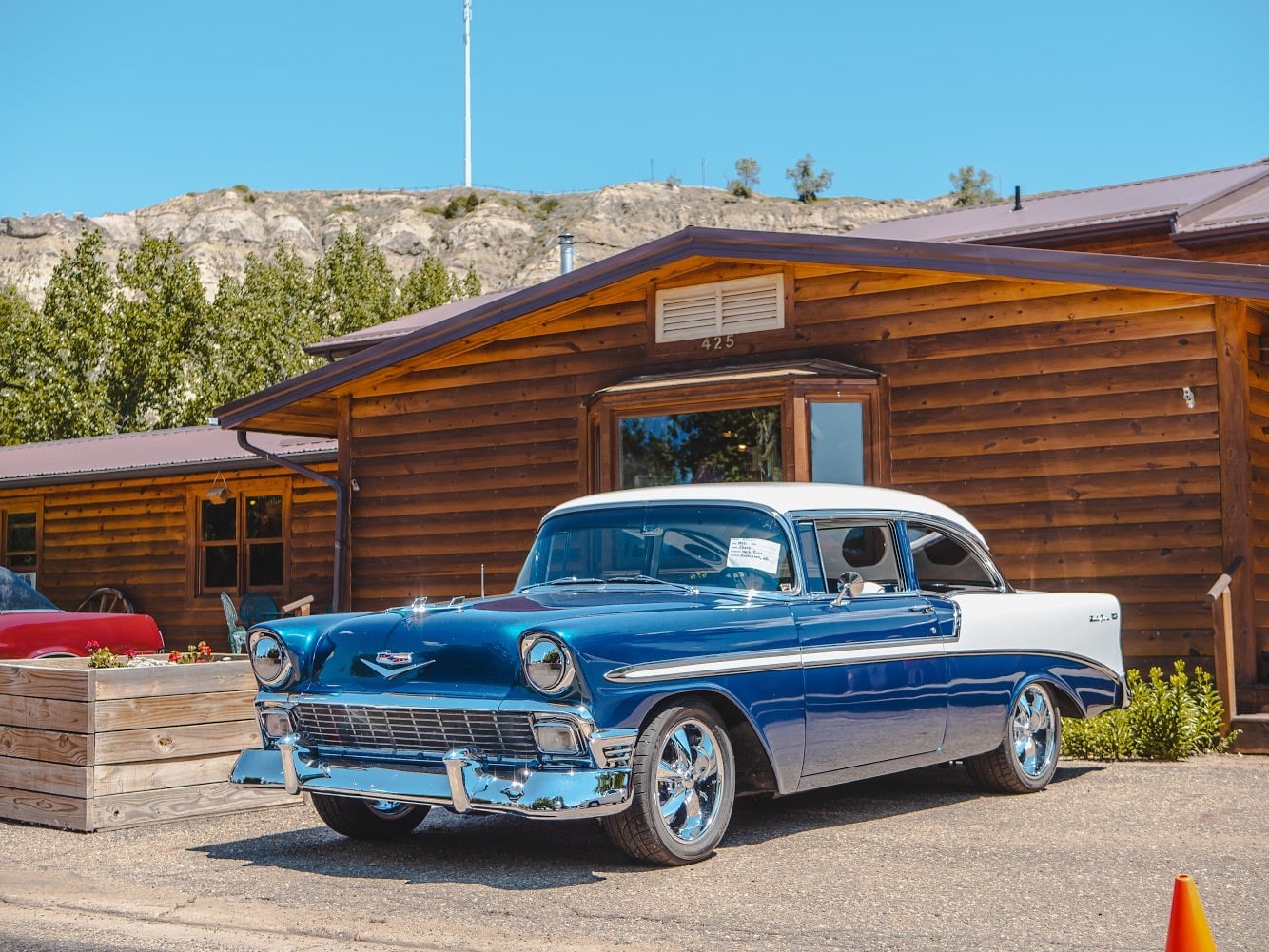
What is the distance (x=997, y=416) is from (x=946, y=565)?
3.82 m

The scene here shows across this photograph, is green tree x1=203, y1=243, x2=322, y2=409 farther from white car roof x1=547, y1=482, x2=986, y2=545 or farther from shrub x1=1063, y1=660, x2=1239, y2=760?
white car roof x1=547, y1=482, x2=986, y2=545

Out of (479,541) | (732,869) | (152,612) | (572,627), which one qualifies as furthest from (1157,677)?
(152,612)

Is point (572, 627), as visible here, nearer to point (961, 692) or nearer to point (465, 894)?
point (465, 894)

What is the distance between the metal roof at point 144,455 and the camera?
20.1 m

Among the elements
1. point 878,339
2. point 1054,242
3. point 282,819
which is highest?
point 1054,242

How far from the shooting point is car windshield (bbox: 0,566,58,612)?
11969 millimetres

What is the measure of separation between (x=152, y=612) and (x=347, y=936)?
17961 millimetres

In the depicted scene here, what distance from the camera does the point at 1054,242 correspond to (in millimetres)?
15898

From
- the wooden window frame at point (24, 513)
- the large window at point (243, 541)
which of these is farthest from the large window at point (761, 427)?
the wooden window frame at point (24, 513)

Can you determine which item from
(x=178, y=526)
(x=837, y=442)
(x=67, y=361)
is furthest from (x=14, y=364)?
(x=837, y=442)

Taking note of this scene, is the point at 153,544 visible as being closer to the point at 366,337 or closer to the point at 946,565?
the point at 366,337

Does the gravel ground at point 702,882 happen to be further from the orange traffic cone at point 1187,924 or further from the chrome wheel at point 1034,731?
the orange traffic cone at point 1187,924

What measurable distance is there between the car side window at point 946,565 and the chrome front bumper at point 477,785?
2943mm

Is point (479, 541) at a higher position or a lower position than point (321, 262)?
lower
